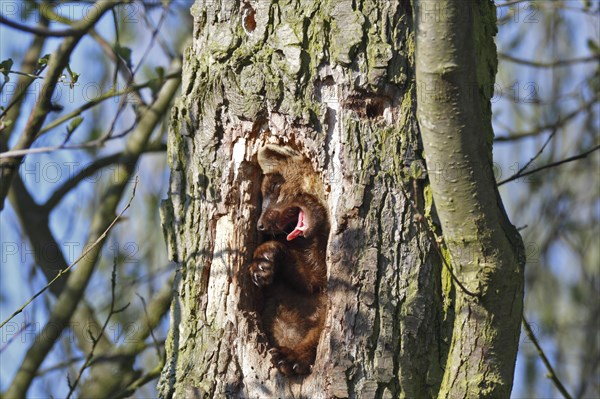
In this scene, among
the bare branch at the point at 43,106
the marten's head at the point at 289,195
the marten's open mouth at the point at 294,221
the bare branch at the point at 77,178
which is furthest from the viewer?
the bare branch at the point at 77,178

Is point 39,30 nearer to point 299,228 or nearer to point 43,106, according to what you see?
point 43,106

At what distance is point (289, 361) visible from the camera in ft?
10.3

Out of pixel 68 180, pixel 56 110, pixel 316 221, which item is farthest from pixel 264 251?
pixel 68 180

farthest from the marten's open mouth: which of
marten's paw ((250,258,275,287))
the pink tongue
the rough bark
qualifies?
the rough bark

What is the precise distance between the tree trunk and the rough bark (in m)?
0.32

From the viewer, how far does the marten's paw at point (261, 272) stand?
Result: 3.41 metres

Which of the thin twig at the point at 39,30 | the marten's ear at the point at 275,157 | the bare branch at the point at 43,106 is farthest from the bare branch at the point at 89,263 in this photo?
the marten's ear at the point at 275,157

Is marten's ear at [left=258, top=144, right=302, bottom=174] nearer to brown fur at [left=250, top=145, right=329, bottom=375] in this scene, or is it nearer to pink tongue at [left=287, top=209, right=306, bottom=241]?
brown fur at [left=250, top=145, right=329, bottom=375]

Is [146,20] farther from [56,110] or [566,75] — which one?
[566,75]

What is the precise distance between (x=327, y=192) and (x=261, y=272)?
0.57m

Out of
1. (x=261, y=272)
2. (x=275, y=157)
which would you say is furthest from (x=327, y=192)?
(x=261, y=272)

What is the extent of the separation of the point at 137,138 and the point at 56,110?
763 millimetres

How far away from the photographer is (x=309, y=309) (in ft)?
13.0

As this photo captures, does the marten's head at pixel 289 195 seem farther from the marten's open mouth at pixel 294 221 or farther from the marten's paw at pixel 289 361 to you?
the marten's paw at pixel 289 361
